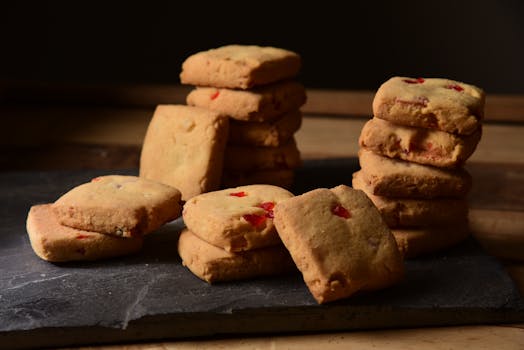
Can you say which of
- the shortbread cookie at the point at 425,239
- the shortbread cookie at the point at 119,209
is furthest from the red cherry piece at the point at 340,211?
the shortbread cookie at the point at 119,209

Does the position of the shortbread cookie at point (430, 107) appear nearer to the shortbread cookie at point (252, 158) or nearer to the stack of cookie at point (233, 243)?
the stack of cookie at point (233, 243)

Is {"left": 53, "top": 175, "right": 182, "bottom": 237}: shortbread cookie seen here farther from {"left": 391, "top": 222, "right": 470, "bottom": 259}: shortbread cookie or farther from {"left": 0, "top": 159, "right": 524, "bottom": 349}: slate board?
{"left": 391, "top": 222, "right": 470, "bottom": 259}: shortbread cookie

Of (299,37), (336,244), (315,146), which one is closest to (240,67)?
(336,244)

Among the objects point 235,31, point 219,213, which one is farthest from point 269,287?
point 235,31

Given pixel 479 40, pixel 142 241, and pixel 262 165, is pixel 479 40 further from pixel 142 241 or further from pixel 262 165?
pixel 142 241

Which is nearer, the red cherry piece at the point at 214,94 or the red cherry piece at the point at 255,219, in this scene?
the red cherry piece at the point at 255,219

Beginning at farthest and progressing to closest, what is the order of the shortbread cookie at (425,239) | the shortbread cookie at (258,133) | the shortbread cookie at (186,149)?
the shortbread cookie at (258,133), the shortbread cookie at (186,149), the shortbread cookie at (425,239)

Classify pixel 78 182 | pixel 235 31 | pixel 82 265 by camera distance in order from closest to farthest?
pixel 82 265 < pixel 78 182 < pixel 235 31
